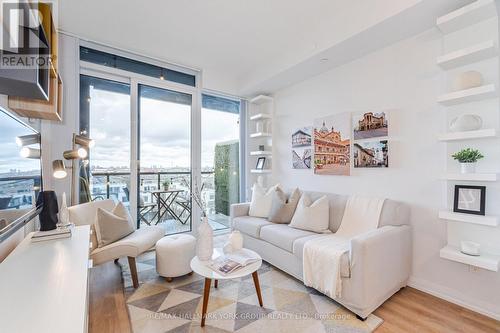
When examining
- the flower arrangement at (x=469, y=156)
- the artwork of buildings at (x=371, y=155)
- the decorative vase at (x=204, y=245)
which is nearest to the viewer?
the flower arrangement at (x=469, y=156)

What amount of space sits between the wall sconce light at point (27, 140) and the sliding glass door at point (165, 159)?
1513mm

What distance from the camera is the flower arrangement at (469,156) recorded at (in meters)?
1.84

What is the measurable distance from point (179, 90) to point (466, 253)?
3.85 metres

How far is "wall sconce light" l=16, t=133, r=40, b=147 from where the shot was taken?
1400 mm

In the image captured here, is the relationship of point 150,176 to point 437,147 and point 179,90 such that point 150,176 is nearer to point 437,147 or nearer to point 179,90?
point 179,90

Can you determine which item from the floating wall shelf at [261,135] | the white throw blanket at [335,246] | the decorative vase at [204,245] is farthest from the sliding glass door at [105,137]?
the white throw blanket at [335,246]

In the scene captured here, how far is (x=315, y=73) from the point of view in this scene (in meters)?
3.28

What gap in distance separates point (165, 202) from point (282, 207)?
1.89 m

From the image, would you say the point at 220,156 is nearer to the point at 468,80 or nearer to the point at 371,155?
the point at 371,155

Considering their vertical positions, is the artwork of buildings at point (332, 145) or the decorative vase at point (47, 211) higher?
the artwork of buildings at point (332, 145)

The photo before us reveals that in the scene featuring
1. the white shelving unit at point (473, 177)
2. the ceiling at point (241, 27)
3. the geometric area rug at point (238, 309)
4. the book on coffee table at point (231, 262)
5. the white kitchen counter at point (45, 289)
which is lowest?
the geometric area rug at point (238, 309)

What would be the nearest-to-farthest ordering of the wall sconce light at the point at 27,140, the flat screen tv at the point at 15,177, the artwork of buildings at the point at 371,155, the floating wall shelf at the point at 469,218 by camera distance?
the flat screen tv at the point at 15,177, the wall sconce light at the point at 27,140, the floating wall shelf at the point at 469,218, the artwork of buildings at the point at 371,155

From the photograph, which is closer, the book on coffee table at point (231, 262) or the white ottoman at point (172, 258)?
the book on coffee table at point (231, 262)

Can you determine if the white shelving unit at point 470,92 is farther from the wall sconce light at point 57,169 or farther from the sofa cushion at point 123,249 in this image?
the wall sconce light at point 57,169
